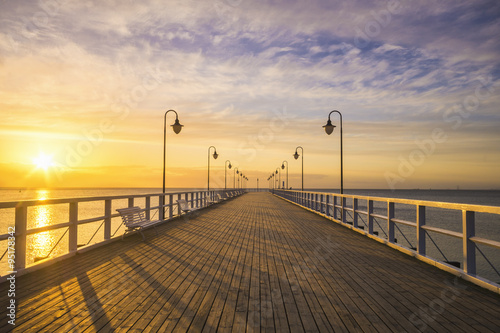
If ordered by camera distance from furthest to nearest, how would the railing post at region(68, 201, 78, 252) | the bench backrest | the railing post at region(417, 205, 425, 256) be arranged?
1. the bench backrest
2. the railing post at region(68, 201, 78, 252)
3. the railing post at region(417, 205, 425, 256)

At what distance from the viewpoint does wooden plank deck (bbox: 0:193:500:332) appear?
12.1 ft

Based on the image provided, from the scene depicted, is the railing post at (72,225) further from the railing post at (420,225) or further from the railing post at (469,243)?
the railing post at (469,243)

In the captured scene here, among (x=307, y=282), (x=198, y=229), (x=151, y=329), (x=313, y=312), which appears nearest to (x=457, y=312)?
(x=313, y=312)

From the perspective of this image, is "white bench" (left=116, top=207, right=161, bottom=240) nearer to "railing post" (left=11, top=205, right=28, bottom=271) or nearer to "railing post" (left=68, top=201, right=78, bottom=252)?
"railing post" (left=68, top=201, right=78, bottom=252)

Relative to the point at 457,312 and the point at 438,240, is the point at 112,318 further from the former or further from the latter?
the point at 438,240

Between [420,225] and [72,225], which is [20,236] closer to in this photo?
[72,225]

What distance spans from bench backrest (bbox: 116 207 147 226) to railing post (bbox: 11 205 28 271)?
3.14m

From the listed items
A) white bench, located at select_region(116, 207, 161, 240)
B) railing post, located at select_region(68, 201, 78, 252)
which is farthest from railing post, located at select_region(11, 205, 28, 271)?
white bench, located at select_region(116, 207, 161, 240)

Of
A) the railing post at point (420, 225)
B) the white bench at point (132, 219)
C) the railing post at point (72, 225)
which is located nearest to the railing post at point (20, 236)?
the railing post at point (72, 225)

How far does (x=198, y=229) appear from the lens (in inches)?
465

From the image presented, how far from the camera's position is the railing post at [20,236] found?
17.6 feet

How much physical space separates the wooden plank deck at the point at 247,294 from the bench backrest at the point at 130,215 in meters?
1.01

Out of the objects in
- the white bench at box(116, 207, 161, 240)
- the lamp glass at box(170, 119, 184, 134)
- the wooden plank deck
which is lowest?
the wooden plank deck

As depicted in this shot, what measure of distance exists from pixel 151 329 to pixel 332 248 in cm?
560
